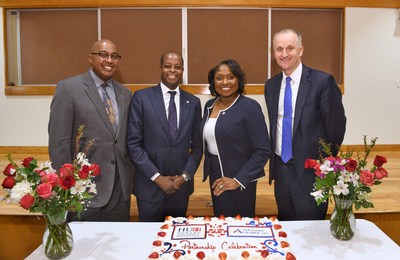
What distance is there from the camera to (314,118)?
93.5 inches

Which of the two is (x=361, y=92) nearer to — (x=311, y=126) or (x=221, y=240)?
(x=311, y=126)

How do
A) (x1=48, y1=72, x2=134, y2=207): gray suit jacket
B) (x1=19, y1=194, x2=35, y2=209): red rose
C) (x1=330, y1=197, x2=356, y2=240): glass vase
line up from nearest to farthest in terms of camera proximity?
(x1=19, y1=194, x2=35, y2=209): red rose < (x1=330, y1=197, x2=356, y2=240): glass vase < (x1=48, y1=72, x2=134, y2=207): gray suit jacket

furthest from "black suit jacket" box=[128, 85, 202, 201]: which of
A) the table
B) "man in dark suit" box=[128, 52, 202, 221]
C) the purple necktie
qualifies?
the table

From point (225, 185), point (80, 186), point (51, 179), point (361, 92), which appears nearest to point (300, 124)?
point (225, 185)

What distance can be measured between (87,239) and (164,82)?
1.10m

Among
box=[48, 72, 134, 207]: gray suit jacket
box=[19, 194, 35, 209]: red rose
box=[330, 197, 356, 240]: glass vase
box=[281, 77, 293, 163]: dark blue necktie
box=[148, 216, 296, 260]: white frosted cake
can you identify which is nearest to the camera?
box=[19, 194, 35, 209]: red rose

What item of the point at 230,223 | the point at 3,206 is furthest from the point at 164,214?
the point at 3,206

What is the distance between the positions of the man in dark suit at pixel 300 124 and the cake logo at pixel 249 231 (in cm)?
61

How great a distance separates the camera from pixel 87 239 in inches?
71.2

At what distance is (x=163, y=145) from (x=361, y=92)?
4.38 metres

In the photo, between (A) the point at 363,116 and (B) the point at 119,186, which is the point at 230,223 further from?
(A) the point at 363,116

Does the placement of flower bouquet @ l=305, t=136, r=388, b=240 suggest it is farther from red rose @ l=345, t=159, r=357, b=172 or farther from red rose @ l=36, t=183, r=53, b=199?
red rose @ l=36, t=183, r=53, b=199

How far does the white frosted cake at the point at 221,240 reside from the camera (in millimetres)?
1606

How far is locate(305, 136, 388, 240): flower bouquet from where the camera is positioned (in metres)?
1.68
